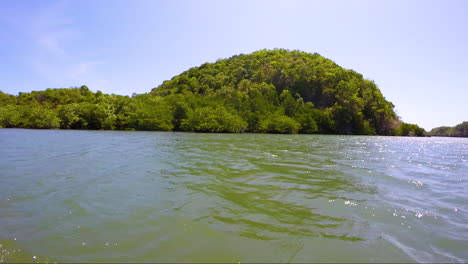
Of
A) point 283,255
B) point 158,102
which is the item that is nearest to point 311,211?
point 283,255

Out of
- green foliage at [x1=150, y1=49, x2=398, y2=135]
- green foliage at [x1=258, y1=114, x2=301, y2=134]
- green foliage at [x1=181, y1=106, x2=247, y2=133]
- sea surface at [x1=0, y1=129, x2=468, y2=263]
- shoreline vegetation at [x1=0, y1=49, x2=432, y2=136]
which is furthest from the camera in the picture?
green foliage at [x1=150, y1=49, x2=398, y2=135]

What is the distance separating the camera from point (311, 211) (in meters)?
4.93

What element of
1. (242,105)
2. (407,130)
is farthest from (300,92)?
(407,130)

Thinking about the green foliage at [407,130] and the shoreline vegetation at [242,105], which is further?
the green foliage at [407,130]

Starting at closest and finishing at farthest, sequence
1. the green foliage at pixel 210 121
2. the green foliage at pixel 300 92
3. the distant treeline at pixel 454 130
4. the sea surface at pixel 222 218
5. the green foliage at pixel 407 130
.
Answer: the sea surface at pixel 222 218 → the green foliage at pixel 210 121 → the green foliage at pixel 300 92 → the green foliage at pixel 407 130 → the distant treeline at pixel 454 130

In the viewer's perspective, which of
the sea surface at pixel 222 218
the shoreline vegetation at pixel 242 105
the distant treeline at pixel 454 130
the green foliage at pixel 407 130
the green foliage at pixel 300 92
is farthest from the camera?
the distant treeline at pixel 454 130

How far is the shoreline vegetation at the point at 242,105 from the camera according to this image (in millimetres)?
51406

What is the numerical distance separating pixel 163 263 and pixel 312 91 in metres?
88.0

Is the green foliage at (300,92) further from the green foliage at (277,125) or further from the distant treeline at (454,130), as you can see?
the distant treeline at (454,130)

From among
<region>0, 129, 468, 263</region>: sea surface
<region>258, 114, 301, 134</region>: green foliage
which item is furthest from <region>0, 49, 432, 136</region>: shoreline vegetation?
<region>0, 129, 468, 263</region>: sea surface

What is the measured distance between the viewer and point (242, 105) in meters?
63.4

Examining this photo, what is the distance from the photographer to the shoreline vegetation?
51.4m

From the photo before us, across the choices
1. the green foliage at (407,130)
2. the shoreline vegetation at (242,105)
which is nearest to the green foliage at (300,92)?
the shoreline vegetation at (242,105)

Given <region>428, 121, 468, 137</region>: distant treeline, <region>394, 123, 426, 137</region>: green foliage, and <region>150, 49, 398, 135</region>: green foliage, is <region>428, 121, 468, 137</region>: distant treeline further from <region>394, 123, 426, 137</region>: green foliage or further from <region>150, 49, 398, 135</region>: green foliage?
<region>150, 49, 398, 135</region>: green foliage
